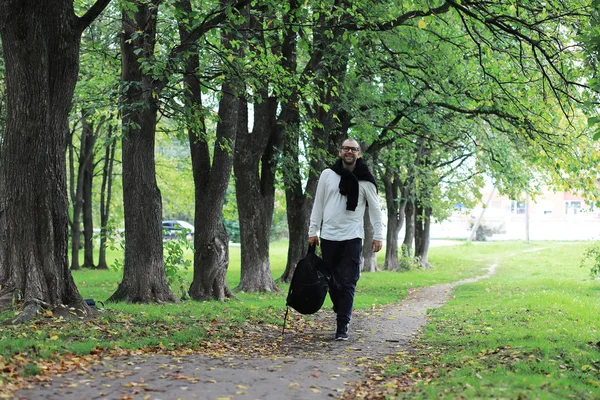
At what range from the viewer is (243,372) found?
248 inches

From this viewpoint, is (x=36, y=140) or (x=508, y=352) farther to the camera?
(x=36, y=140)

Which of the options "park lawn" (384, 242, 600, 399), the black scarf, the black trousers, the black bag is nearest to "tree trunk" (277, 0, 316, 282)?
the black scarf

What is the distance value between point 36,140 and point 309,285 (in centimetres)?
386

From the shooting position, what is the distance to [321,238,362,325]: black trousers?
876 centimetres

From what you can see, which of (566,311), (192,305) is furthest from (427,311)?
(192,305)

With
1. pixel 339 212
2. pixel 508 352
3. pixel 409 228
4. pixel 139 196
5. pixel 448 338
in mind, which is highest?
pixel 139 196

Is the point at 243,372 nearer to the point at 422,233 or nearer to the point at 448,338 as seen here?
the point at 448,338

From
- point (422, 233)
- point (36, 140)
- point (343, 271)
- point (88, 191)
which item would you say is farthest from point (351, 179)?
point (422, 233)

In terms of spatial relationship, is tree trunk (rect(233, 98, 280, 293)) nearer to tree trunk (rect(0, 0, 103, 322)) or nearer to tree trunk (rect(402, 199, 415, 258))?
tree trunk (rect(0, 0, 103, 322))

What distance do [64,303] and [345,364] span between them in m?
3.97

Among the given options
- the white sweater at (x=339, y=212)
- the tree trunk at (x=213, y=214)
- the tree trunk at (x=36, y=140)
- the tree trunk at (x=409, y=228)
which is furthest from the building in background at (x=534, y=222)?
the tree trunk at (x=36, y=140)

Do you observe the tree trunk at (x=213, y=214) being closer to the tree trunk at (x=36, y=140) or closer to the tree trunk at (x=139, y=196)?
the tree trunk at (x=139, y=196)

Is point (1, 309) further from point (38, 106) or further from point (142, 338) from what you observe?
point (38, 106)

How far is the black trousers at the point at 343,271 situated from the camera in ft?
28.7
